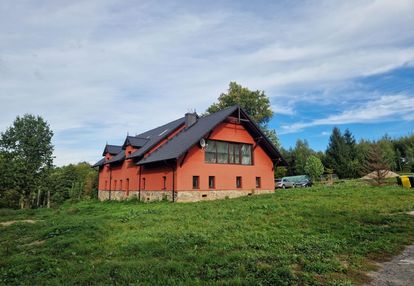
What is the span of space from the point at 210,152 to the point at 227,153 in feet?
6.08

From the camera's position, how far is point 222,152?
2511 cm

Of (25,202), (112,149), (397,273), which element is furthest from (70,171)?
(397,273)

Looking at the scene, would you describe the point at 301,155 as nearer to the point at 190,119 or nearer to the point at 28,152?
the point at 190,119

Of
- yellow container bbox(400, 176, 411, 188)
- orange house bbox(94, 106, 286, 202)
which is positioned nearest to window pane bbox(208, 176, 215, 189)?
orange house bbox(94, 106, 286, 202)

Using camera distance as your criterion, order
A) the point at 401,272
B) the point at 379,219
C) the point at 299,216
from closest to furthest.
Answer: the point at 401,272
the point at 379,219
the point at 299,216

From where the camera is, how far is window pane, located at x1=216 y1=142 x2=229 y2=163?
24.8 metres

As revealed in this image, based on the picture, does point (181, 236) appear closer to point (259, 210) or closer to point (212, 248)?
point (212, 248)

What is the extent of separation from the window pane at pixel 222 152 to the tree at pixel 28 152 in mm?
35346

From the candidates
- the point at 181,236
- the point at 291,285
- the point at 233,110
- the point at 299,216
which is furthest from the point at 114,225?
the point at 233,110

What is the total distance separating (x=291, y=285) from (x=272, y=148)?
23145 mm

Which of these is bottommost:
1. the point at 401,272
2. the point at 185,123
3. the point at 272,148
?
the point at 401,272

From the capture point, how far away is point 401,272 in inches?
224

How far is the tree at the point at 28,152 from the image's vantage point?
45.7 meters

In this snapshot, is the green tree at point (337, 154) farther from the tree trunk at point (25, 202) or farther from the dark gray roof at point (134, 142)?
the tree trunk at point (25, 202)
